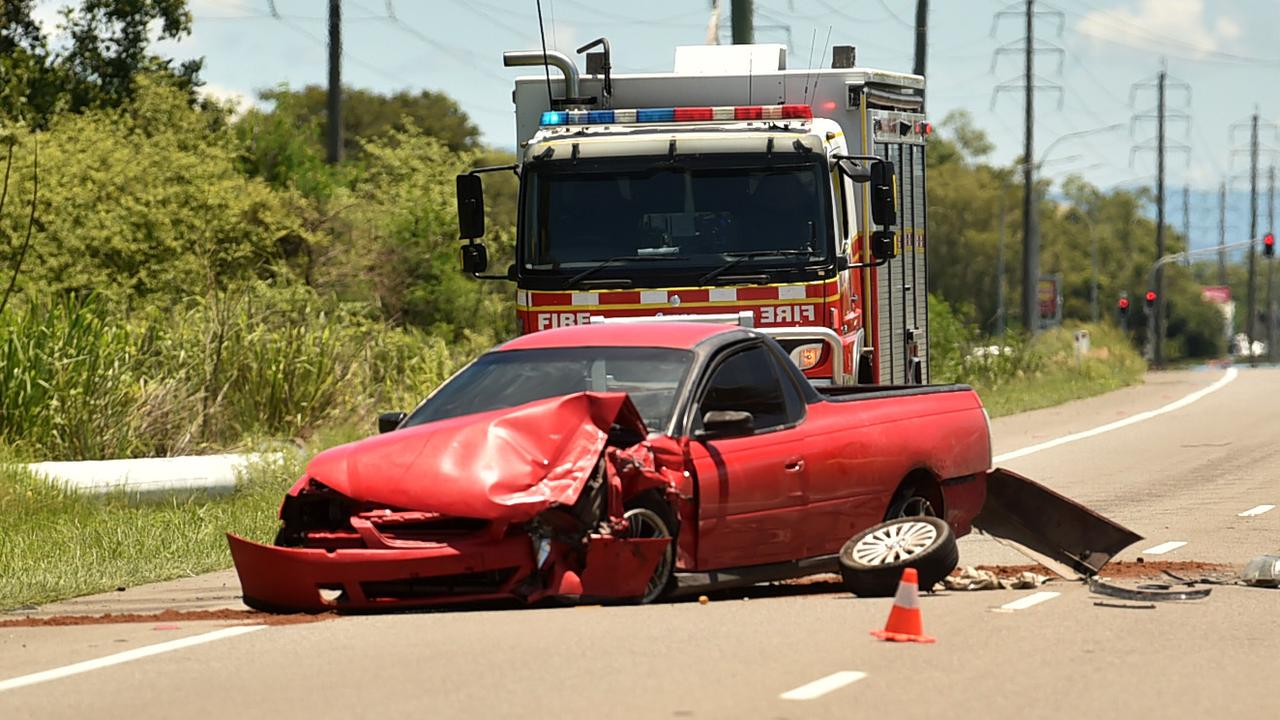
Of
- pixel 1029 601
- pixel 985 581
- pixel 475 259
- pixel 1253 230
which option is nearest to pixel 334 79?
pixel 475 259

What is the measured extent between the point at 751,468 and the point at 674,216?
6.23 meters

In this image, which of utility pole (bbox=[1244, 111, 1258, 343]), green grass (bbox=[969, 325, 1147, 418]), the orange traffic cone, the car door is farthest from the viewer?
utility pole (bbox=[1244, 111, 1258, 343])

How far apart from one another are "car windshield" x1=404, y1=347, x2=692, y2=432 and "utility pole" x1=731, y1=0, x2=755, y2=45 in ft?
68.9

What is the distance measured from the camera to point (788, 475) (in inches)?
422

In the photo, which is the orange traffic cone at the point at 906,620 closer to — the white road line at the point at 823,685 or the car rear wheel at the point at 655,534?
the white road line at the point at 823,685

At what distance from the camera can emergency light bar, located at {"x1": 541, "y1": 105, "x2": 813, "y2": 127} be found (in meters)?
16.8

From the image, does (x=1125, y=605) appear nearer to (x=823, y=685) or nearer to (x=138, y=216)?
(x=823, y=685)

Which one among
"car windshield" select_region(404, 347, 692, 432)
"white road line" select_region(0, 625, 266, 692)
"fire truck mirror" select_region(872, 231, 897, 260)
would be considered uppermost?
"fire truck mirror" select_region(872, 231, 897, 260)

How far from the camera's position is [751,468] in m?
10.5

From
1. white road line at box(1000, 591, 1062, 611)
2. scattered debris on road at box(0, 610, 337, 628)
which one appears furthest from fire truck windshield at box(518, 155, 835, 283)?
scattered debris on road at box(0, 610, 337, 628)

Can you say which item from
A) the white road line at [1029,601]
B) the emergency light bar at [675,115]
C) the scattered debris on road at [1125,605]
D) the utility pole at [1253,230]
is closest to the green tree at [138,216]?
the emergency light bar at [675,115]

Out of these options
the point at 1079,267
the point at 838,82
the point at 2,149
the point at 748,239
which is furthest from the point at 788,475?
the point at 1079,267

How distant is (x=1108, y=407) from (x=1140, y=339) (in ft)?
344

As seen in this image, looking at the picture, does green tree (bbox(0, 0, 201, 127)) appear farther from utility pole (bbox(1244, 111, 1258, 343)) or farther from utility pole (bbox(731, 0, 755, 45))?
utility pole (bbox(1244, 111, 1258, 343))
